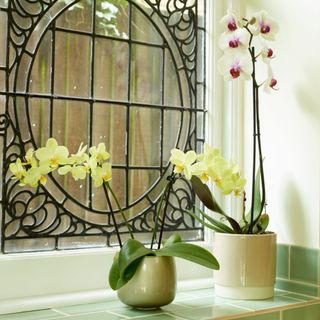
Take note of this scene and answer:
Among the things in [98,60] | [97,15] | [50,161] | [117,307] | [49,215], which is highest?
[97,15]

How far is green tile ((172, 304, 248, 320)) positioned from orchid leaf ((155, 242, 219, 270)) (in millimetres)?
97

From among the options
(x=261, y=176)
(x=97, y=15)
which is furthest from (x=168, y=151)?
(x=97, y=15)

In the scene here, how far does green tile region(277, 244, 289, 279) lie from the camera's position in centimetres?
144

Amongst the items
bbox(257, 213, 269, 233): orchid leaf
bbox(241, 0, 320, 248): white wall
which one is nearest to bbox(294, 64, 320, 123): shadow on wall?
bbox(241, 0, 320, 248): white wall

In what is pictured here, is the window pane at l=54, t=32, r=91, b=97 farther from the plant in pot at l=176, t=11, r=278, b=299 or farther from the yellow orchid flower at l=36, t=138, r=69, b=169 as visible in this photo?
the plant in pot at l=176, t=11, r=278, b=299

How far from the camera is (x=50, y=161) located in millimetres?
1187

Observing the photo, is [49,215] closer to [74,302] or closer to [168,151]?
[74,302]

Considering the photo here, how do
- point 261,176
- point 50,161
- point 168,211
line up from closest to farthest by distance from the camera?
point 50,161, point 261,176, point 168,211

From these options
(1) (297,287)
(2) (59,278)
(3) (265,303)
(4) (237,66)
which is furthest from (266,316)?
(4) (237,66)

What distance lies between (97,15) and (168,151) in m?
0.37

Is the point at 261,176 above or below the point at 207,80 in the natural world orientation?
below

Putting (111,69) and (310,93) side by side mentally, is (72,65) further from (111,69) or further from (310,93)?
(310,93)

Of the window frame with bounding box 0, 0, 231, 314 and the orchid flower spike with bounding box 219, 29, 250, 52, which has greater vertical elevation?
the orchid flower spike with bounding box 219, 29, 250, 52

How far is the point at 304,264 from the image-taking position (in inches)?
54.9
